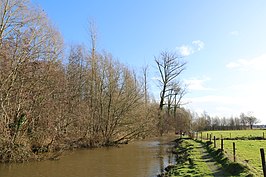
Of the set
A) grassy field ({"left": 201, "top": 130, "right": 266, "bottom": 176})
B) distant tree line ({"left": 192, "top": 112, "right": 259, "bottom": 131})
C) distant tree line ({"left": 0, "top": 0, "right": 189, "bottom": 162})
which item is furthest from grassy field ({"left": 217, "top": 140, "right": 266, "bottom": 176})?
distant tree line ({"left": 192, "top": 112, "right": 259, "bottom": 131})

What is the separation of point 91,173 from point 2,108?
8.04 m

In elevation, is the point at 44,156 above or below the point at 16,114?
below

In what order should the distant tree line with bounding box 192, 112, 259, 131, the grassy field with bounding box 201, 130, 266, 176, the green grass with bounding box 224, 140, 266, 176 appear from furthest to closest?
the distant tree line with bounding box 192, 112, 259, 131, the grassy field with bounding box 201, 130, 266, 176, the green grass with bounding box 224, 140, 266, 176

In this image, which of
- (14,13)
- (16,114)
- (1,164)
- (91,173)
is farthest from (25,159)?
(14,13)

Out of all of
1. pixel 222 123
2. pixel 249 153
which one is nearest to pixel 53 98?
pixel 249 153

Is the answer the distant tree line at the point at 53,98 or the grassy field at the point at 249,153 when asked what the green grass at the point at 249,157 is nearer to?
the grassy field at the point at 249,153

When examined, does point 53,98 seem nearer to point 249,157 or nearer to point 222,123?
point 249,157

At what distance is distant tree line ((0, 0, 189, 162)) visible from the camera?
19.0 meters

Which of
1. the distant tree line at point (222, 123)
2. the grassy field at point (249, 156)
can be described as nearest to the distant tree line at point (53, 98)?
the grassy field at point (249, 156)

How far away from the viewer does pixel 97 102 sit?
34219 millimetres

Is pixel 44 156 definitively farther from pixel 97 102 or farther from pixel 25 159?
pixel 97 102

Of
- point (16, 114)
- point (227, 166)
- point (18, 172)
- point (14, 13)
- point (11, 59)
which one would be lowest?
point (18, 172)

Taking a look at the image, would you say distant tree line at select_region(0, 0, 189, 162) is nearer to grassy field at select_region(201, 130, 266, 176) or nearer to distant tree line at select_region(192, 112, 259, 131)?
grassy field at select_region(201, 130, 266, 176)

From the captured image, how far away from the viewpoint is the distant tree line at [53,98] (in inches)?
749
